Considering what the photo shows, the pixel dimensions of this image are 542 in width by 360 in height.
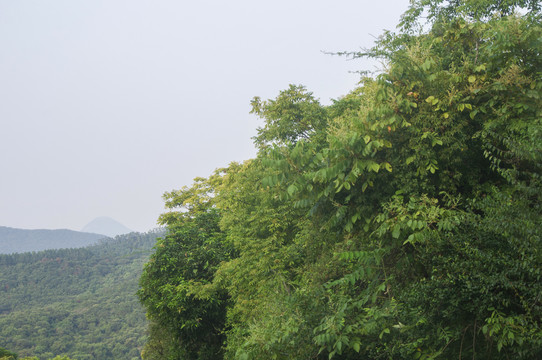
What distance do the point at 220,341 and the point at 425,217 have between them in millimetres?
16061

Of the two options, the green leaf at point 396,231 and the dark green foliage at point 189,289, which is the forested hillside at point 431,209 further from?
the dark green foliage at point 189,289

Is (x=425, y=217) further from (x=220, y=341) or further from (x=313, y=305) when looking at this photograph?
(x=220, y=341)

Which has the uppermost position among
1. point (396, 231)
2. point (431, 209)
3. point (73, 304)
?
point (431, 209)

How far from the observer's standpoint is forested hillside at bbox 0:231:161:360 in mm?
59250

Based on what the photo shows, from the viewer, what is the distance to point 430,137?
5.23 meters

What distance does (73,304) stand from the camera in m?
77.1

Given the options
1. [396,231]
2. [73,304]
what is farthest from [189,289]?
[73,304]

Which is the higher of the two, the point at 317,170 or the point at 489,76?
the point at 489,76

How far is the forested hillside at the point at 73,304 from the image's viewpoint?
5925 centimetres

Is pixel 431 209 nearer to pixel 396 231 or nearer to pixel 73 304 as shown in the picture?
pixel 396 231

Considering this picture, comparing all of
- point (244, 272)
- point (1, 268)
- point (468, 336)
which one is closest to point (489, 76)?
point (468, 336)

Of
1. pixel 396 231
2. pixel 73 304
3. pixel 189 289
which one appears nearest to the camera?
pixel 396 231

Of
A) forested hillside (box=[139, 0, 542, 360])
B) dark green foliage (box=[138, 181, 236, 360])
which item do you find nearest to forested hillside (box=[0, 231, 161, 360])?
dark green foliage (box=[138, 181, 236, 360])

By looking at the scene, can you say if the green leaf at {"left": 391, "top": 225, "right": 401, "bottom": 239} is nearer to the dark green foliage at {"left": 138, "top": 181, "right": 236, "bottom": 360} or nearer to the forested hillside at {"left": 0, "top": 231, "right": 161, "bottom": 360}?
the dark green foliage at {"left": 138, "top": 181, "right": 236, "bottom": 360}
